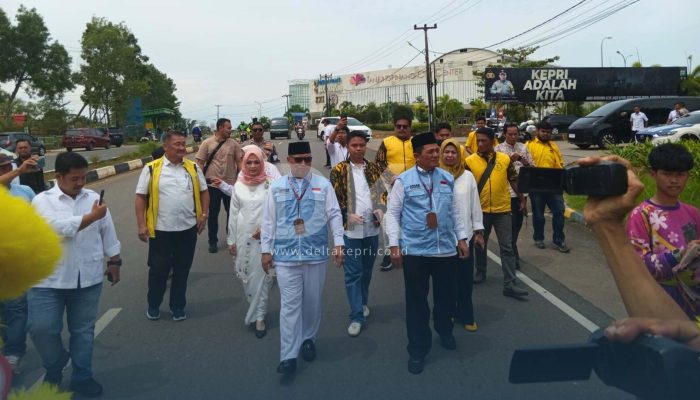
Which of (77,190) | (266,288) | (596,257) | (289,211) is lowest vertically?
(596,257)

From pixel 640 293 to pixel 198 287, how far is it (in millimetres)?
5481

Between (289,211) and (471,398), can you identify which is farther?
(289,211)

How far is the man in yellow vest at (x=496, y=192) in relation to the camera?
5.69 m

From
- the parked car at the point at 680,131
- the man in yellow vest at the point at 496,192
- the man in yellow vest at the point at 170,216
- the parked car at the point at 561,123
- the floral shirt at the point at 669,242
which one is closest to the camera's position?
the floral shirt at the point at 669,242

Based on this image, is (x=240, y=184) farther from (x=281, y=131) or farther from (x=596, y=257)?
(x=281, y=131)

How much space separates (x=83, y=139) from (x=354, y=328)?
35.1m

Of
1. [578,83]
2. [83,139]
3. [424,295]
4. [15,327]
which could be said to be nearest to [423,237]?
[424,295]

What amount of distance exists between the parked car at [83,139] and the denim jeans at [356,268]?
3388 centimetres

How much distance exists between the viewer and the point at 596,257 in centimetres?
743

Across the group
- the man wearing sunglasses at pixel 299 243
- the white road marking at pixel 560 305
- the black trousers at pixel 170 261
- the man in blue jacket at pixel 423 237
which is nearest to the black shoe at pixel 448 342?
the man in blue jacket at pixel 423 237

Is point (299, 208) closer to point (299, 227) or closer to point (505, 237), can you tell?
point (299, 227)

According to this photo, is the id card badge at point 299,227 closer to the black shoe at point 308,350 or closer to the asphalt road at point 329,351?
the black shoe at point 308,350

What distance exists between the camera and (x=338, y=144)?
8570 mm

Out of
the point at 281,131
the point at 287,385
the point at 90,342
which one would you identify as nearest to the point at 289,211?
the point at 287,385
